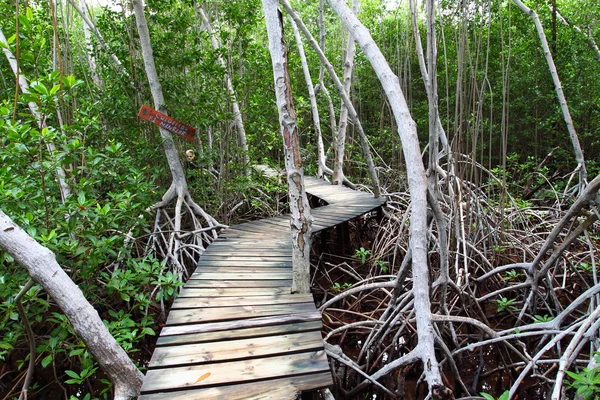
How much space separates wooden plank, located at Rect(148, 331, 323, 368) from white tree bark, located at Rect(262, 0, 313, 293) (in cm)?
46

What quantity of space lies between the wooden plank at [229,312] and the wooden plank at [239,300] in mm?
38

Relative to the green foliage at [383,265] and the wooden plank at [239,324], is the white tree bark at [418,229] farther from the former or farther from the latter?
the green foliage at [383,265]

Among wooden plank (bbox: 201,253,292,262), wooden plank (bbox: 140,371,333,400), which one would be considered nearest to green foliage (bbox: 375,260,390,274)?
wooden plank (bbox: 201,253,292,262)

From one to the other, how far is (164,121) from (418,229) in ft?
7.68

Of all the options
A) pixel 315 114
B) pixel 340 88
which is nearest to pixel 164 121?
pixel 340 88

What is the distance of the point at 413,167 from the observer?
1466 millimetres

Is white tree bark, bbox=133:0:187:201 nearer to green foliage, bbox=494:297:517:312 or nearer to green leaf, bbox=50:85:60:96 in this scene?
green leaf, bbox=50:85:60:96

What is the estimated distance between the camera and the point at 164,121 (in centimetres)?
304

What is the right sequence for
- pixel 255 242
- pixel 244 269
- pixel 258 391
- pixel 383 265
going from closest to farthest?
pixel 258 391, pixel 244 269, pixel 255 242, pixel 383 265

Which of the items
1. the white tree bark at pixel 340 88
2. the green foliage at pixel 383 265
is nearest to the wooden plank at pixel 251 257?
the green foliage at pixel 383 265

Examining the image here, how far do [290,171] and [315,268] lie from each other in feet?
6.96

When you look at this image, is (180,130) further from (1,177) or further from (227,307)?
(227,307)

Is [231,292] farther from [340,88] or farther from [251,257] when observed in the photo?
[340,88]

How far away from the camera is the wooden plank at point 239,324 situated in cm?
177
